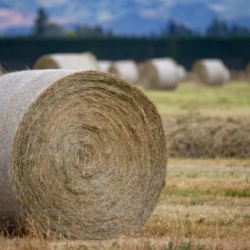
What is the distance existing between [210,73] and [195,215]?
40.8 metres

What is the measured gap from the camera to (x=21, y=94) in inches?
455

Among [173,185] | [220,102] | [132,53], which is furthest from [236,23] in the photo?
[173,185]

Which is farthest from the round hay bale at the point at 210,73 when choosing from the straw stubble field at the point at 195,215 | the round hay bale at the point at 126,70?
the straw stubble field at the point at 195,215

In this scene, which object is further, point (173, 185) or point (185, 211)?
point (173, 185)

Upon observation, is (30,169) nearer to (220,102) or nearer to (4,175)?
(4,175)

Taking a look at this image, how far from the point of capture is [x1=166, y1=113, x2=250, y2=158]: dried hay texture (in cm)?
1998

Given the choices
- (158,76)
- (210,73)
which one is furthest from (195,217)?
(210,73)

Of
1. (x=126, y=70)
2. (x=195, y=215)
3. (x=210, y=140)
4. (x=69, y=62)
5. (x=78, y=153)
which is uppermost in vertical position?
(x=78, y=153)

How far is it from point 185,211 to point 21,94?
292cm

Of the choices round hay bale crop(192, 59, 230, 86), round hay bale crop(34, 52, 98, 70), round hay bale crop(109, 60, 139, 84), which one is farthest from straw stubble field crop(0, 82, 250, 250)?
round hay bale crop(192, 59, 230, 86)

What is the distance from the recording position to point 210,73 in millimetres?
53438

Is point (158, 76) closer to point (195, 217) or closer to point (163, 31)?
point (195, 217)

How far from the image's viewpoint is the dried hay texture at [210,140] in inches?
787

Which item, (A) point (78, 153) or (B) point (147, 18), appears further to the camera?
(B) point (147, 18)
